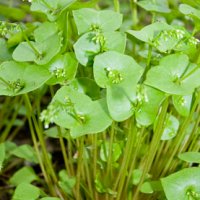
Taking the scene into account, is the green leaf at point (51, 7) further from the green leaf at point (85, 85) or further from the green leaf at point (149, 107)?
the green leaf at point (149, 107)

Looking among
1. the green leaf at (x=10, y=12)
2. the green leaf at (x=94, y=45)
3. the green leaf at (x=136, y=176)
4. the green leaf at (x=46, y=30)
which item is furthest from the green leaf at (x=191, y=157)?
the green leaf at (x=10, y=12)

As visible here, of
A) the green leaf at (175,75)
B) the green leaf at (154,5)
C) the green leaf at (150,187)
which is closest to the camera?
the green leaf at (175,75)

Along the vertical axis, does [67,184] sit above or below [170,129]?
below

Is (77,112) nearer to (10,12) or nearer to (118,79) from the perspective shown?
(118,79)

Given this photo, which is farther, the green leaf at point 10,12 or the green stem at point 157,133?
the green leaf at point 10,12

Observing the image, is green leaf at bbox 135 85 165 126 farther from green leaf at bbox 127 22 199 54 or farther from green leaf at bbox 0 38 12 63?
green leaf at bbox 0 38 12 63

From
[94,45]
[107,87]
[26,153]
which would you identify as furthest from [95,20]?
[26,153]

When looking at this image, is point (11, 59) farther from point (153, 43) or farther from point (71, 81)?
point (153, 43)
